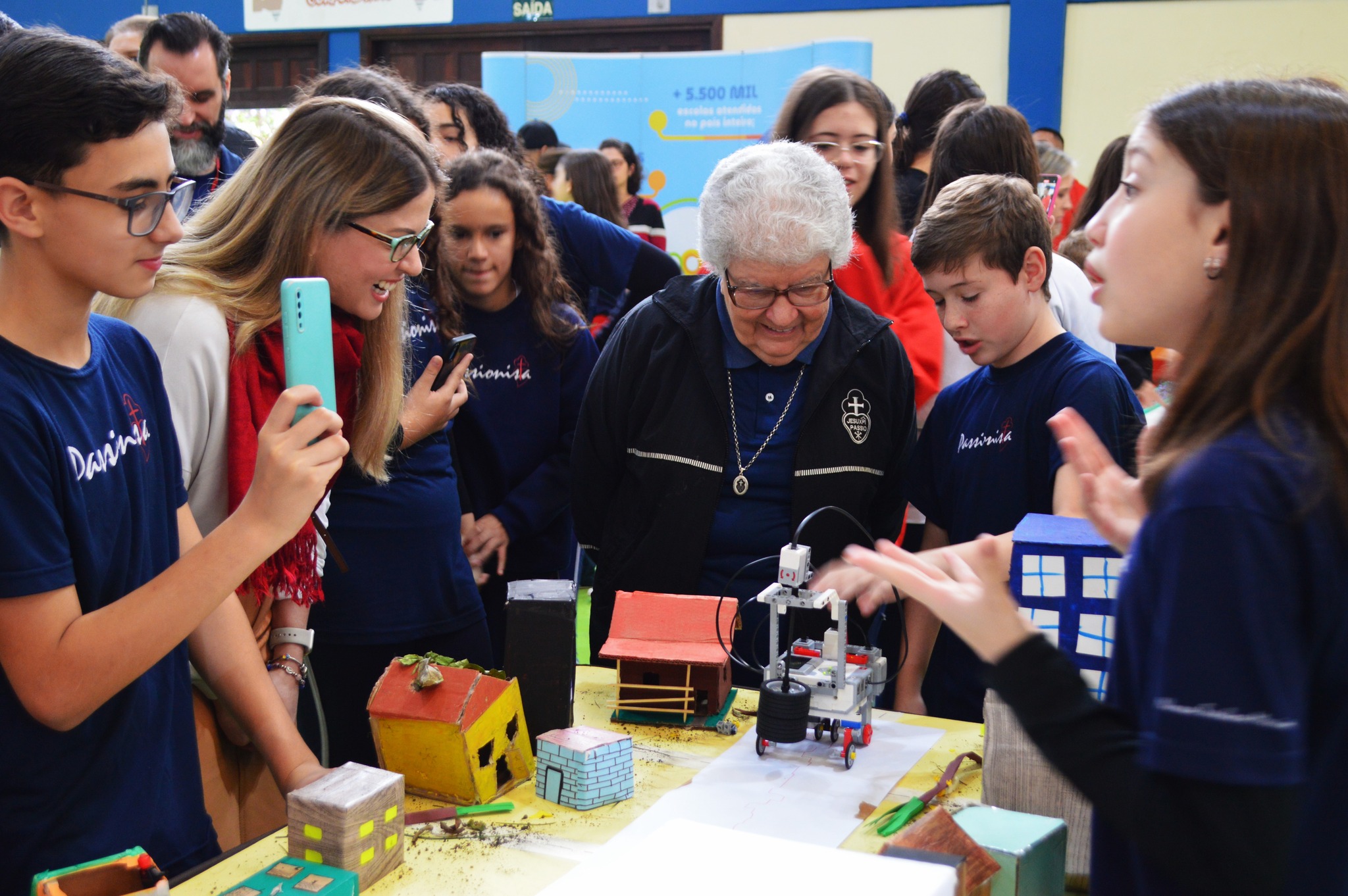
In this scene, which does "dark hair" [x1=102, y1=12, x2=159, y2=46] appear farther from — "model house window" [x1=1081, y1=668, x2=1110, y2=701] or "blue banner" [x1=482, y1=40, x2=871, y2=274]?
"model house window" [x1=1081, y1=668, x2=1110, y2=701]

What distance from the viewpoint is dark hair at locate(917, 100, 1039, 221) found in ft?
9.09

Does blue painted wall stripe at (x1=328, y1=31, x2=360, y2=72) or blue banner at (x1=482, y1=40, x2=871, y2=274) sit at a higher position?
blue painted wall stripe at (x1=328, y1=31, x2=360, y2=72)

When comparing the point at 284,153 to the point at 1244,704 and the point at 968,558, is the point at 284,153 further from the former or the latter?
the point at 1244,704

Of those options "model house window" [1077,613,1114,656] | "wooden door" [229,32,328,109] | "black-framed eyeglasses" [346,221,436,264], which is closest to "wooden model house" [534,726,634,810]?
"model house window" [1077,613,1114,656]

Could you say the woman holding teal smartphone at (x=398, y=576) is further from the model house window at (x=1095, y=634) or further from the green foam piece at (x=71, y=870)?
the model house window at (x=1095, y=634)

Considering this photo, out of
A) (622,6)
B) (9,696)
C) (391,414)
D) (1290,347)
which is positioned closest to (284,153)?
(391,414)

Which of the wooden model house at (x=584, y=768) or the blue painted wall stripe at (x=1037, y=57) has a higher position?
the blue painted wall stripe at (x=1037, y=57)

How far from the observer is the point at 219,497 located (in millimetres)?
1692

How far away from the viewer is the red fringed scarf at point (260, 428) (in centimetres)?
166

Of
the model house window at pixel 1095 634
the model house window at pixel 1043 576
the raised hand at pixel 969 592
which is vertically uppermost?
the raised hand at pixel 969 592

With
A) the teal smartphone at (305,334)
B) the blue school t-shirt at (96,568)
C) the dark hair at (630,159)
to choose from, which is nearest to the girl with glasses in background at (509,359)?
the blue school t-shirt at (96,568)

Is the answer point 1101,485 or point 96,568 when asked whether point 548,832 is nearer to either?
point 96,568

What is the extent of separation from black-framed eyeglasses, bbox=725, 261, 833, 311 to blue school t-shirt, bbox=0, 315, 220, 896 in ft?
3.54

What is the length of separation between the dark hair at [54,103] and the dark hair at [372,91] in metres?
1.27
